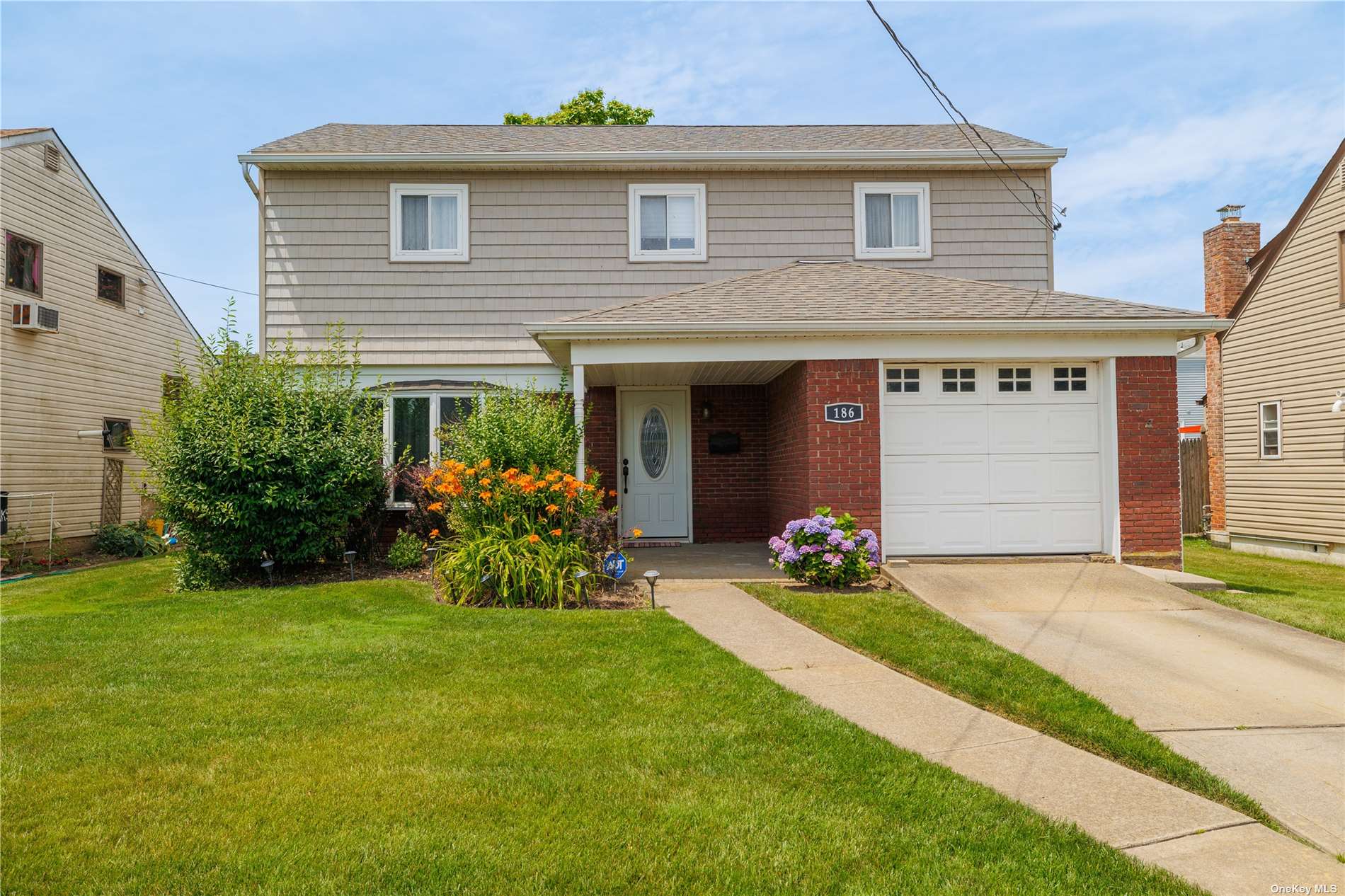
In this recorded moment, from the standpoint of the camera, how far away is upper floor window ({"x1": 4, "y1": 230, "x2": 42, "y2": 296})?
13.4 meters

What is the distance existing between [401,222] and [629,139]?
12.9 ft

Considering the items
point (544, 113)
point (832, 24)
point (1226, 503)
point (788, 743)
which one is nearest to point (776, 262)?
point (832, 24)

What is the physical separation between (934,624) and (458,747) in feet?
13.7

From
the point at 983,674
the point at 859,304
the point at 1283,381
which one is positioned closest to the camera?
the point at 983,674

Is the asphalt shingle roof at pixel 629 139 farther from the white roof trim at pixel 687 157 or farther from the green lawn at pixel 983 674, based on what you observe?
the green lawn at pixel 983 674

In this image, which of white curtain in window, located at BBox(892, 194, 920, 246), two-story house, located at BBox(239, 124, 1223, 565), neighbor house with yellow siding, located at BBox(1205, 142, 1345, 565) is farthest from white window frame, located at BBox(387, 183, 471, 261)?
neighbor house with yellow siding, located at BBox(1205, 142, 1345, 565)

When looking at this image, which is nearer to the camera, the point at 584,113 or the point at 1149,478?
the point at 1149,478

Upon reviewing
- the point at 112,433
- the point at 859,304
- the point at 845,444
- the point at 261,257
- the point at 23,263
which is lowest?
the point at 845,444

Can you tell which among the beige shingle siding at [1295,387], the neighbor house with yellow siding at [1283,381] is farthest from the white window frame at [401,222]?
the beige shingle siding at [1295,387]

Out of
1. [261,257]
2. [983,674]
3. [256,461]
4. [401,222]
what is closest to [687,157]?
[401,222]

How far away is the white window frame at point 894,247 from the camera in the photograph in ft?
41.1

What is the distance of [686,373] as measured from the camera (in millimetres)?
11297

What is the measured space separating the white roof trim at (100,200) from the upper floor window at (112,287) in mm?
781

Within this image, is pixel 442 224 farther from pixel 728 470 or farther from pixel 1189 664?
pixel 1189 664
